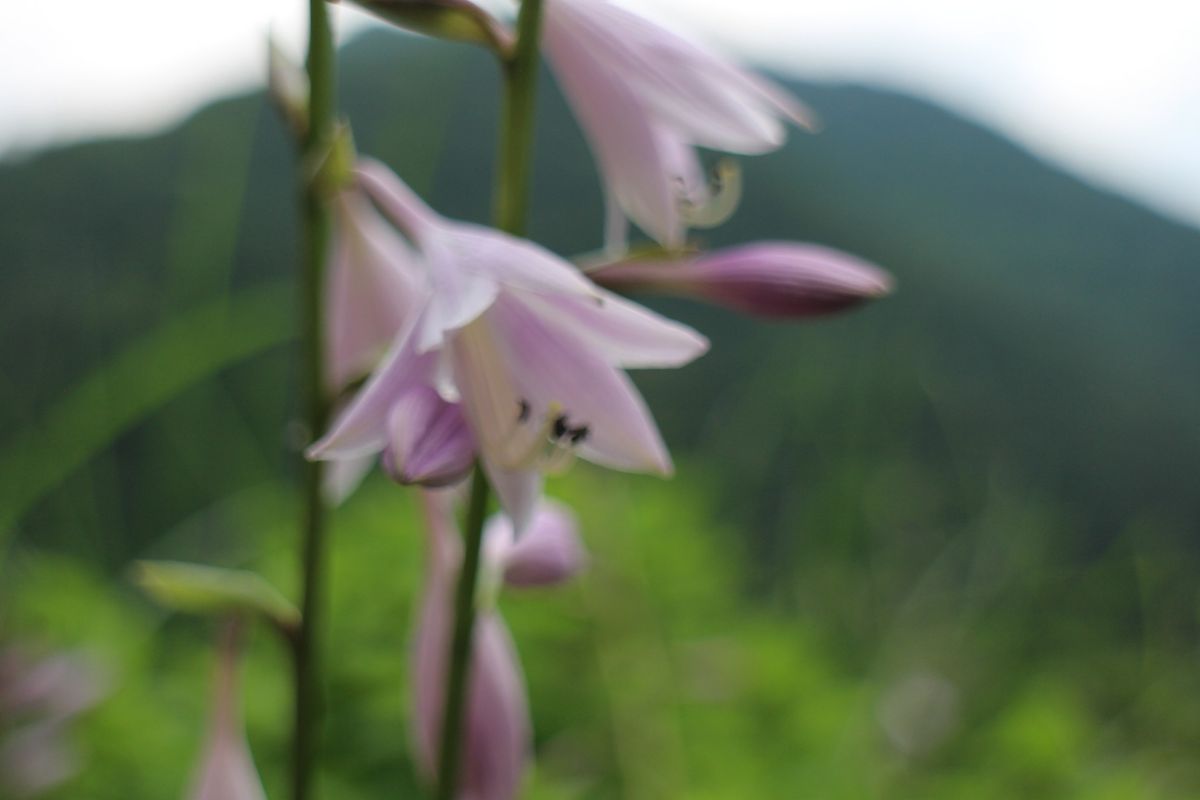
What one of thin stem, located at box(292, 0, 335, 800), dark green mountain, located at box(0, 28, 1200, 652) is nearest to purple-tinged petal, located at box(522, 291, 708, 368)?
thin stem, located at box(292, 0, 335, 800)

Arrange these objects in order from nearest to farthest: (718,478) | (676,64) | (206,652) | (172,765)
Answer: (676,64) → (172,765) → (206,652) → (718,478)

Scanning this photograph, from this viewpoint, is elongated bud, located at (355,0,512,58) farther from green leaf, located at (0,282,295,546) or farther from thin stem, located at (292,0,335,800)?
green leaf, located at (0,282,295,546)

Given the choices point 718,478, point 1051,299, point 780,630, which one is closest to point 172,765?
point 780,630

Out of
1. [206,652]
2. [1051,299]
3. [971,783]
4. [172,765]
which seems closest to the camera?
[172,765]

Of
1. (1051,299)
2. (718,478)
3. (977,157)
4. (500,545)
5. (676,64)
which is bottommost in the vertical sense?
(718,478)

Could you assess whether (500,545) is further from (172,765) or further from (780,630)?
(780,630)
